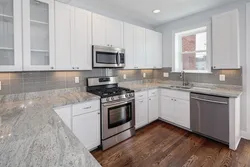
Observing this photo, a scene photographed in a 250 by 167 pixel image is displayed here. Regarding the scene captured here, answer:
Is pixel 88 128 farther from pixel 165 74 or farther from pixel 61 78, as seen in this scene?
pixel 165 74

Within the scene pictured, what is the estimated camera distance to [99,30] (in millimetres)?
2746

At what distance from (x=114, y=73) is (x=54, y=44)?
4.89ft

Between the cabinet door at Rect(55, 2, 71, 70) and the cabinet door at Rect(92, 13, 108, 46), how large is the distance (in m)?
0.44

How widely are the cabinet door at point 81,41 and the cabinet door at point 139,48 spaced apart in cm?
124

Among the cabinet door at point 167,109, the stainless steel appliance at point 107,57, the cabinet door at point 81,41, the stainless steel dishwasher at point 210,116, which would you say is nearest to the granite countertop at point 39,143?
the cabinet door at point 81,41

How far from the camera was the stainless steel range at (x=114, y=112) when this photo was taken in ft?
8.20

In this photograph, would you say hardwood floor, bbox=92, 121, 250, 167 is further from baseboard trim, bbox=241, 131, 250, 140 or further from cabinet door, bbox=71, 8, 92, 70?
cabinet door, bbox=71, 8, 92, 70

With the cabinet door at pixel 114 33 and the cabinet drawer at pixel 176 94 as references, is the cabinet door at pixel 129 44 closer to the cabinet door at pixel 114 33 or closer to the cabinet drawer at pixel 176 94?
the cabinet door at pixel 114 33

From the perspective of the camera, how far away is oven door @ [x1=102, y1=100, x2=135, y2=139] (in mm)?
2500

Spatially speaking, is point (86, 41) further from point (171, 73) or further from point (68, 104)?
point (171, 73)

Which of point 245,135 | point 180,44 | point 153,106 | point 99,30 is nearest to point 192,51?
point 180,44

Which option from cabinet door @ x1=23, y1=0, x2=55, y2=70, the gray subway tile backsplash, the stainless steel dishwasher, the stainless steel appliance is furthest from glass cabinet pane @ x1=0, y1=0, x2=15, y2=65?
the stainless steel dishwasher

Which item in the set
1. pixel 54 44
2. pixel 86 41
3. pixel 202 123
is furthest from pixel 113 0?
pixel 202 123

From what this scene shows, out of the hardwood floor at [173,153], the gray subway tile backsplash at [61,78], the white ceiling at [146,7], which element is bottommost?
the hardwood floor at [173,153]
